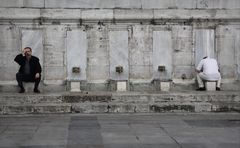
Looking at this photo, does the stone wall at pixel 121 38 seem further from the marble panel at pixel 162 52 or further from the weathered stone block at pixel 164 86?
the weathered stone block at pixel 164 86

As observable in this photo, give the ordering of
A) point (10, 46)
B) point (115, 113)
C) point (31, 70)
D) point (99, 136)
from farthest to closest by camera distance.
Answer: point (10, 46) → point (31, 70) → point (115, 113) → point (99, 136)

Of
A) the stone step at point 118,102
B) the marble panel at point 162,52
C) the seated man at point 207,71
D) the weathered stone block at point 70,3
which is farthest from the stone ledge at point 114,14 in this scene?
the stone step at point 118,102

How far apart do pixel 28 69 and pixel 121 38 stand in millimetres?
3871

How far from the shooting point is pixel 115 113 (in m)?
14.2

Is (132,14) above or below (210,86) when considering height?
above

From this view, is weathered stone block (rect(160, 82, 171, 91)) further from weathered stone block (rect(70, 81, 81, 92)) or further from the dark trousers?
the dark trousers

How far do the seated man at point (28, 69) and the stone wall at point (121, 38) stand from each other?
951 millimetres

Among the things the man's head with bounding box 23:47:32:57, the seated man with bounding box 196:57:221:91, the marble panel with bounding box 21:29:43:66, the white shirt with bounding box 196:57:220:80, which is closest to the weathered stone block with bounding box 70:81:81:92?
the marble panel with bounding box 21:29:43:66

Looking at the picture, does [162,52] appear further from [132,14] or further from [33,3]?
[33,3]

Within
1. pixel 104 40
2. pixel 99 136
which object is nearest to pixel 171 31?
pixel 104 40

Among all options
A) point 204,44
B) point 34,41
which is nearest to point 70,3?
point 34,41

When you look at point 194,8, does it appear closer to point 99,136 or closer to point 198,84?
point 198,84

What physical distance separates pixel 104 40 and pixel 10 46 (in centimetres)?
362

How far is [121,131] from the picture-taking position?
10.9 metres
